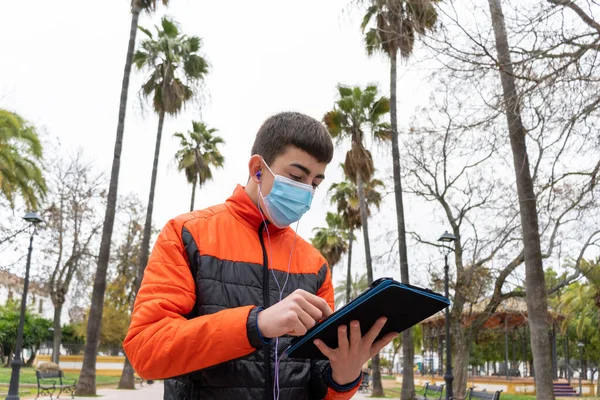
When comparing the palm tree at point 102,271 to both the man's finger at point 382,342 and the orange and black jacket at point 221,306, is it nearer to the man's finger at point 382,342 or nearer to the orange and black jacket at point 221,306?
the orange and black jacket at point 221,306

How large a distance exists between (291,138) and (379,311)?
0.65m

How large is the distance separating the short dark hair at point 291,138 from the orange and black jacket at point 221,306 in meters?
0.18

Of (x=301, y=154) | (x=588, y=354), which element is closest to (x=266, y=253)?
(x=301, y=154)

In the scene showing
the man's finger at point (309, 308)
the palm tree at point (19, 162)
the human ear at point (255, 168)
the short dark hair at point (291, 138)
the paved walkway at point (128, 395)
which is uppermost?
the palm tree at point (19, 162)

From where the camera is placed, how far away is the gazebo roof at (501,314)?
21609 mm

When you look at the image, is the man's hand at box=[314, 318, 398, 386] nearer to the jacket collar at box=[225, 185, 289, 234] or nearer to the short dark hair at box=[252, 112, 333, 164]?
the jacket collar at box=[225, 185, 289, 234]

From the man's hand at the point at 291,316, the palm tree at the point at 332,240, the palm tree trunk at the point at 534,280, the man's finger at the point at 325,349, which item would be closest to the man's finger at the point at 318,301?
the man's hand at the point at 291,316

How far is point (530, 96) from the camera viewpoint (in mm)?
7133

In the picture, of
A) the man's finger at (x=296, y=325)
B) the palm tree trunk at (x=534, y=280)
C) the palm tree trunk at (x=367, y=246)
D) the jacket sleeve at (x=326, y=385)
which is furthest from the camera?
the palm tree trunk at (x=367, y=246)

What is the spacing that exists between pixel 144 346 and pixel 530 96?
6.63 meters

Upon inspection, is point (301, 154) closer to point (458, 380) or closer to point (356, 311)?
point (356, 311)

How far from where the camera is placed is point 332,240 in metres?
38.2

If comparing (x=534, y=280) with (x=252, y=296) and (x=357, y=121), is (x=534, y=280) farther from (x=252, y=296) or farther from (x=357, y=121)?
(x=357, y=121)

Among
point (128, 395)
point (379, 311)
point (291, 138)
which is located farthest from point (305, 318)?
point (128, 395)
